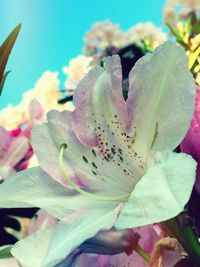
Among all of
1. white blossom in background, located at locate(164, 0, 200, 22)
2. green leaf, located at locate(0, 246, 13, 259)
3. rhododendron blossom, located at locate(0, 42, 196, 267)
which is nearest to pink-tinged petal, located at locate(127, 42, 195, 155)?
rhododendron blossom, located at locate(0, 42, 196, 267)

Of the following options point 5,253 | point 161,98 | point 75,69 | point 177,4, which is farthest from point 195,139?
point 177,4

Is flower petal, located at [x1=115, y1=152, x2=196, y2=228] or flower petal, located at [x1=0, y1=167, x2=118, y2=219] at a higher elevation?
flower petal, located at [x1=0, y1=167, x2=118, y2=219]

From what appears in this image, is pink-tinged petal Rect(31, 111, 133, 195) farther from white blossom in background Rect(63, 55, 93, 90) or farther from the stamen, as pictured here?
white blossom in background Rect(63, 55, 93, 90)

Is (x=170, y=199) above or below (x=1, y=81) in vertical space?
below

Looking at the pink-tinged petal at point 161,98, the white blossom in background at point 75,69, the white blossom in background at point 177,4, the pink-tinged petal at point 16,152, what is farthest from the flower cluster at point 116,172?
the white blossom in background at point 177,4

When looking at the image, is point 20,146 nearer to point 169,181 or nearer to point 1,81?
point 1,81

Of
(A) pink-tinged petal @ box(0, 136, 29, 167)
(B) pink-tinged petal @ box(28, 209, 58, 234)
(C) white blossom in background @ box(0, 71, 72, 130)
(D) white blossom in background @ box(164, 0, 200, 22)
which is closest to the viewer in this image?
(B) pink-tinged petal @ box(28, 209, 58, 234)

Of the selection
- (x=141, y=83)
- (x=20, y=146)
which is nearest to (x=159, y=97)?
(x=141, y=83)
